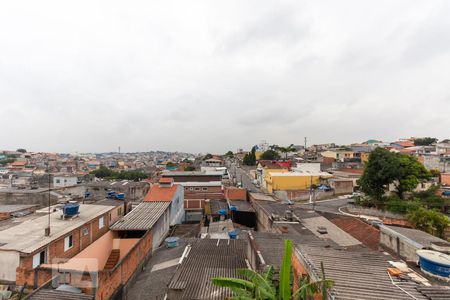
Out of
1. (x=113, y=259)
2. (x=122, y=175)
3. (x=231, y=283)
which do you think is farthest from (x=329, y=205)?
(x=122, y=175)

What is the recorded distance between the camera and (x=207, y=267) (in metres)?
11.3

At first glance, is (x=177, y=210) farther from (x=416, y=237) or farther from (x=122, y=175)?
(x=122, y=175)

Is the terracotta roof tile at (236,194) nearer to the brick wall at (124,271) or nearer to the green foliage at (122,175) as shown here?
the brick wall at (124,271)

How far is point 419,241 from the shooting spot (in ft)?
39.0

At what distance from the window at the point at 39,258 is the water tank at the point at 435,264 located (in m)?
15.6

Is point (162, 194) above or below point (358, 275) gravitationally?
below

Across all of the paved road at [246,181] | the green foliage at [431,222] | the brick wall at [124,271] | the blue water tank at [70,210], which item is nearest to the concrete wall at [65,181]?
the paved road at [246,181]

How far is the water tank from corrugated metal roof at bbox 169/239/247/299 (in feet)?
20.1

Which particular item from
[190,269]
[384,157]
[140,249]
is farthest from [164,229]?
[384,157]

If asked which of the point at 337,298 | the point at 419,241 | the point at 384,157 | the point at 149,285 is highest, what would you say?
the point at 384,157

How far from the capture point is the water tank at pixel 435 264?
7480 millimetres

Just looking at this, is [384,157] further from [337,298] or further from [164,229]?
[337,298]

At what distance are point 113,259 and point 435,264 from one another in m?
16.9

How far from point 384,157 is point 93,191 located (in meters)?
37.4
